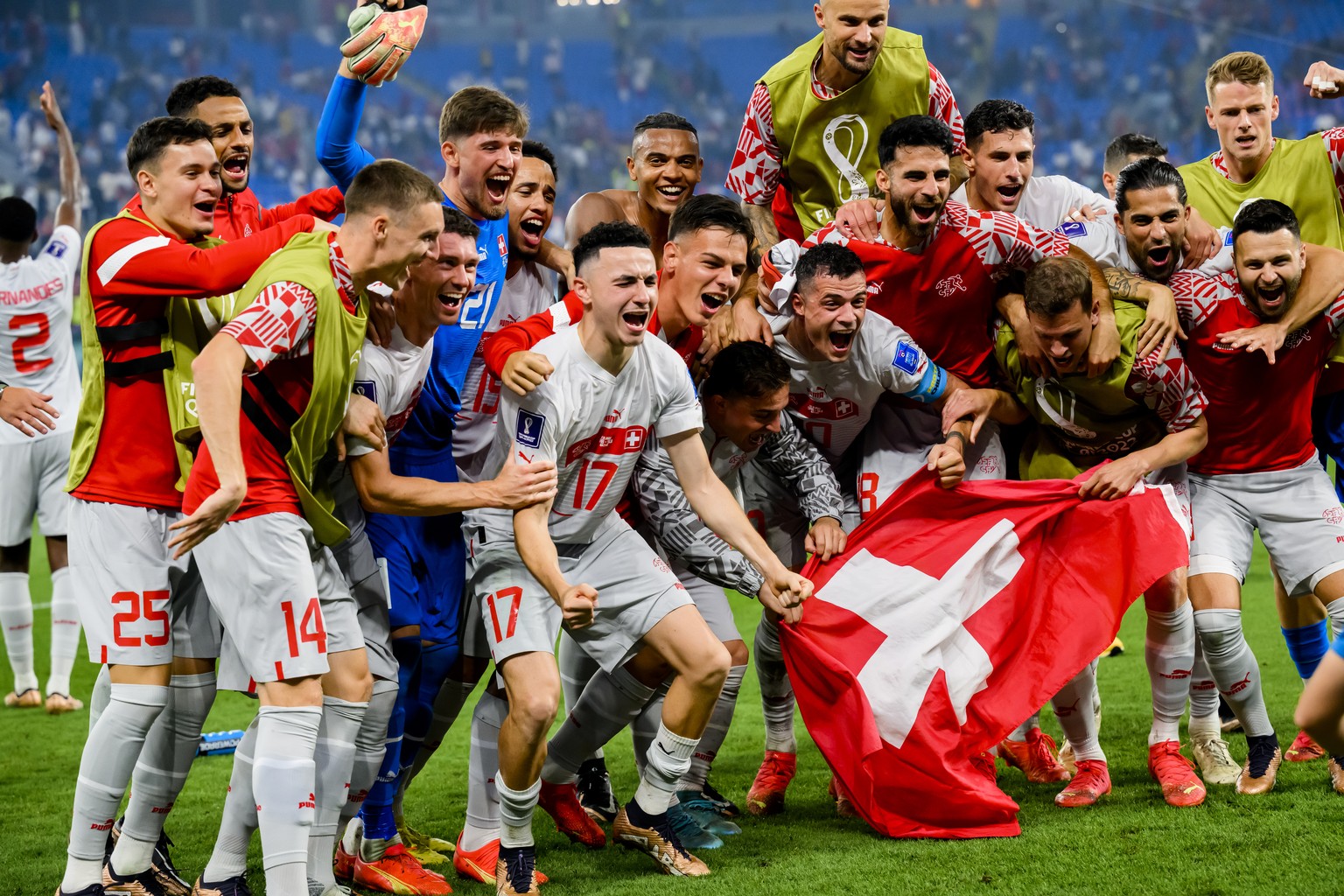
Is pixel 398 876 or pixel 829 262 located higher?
pixel 829 262

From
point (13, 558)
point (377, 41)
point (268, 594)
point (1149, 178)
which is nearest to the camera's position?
point (268, 594)

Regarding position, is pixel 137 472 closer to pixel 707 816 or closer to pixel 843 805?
pixel 707 816

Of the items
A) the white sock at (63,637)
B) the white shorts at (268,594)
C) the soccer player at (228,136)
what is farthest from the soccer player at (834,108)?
the white sock at (63,637)

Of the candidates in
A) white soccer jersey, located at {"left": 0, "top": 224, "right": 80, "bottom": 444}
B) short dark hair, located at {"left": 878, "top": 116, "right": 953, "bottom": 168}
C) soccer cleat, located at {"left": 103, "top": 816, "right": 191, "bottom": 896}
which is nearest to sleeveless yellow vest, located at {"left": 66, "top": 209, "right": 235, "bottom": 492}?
soccer cleat, located at {"left": 103, "top": 816, "right": 191, "bottom": 896}

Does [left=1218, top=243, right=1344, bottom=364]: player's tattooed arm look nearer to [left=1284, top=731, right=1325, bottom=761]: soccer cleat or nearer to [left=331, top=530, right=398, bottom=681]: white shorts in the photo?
[left=1284, top=731, right=1325, bottom=761]: soccer cleat

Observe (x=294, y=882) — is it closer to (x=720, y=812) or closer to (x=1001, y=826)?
(x=720, y=812)

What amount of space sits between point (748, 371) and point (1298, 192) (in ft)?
9.11

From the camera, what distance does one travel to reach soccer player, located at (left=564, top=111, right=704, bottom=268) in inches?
223

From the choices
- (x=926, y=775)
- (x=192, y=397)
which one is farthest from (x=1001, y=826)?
(x=192, y=397)

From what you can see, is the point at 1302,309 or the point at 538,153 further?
the point at 538,153

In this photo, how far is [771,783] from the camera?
5074mm

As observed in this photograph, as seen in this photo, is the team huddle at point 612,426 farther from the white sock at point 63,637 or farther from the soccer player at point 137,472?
the white sock at point 63,637

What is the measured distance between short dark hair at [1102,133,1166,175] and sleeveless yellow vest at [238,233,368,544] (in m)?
4.82

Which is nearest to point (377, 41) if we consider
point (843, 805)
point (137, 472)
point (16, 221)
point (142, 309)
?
point (142, 309)
